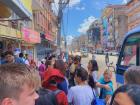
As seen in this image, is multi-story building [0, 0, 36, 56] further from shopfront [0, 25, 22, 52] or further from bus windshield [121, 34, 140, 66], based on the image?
bus windshield [121, 34, 140, 66]

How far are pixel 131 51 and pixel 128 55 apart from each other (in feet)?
0.69

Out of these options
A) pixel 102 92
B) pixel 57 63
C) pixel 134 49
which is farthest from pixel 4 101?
pixel 134 49

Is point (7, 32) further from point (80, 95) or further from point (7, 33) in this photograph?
point (80, 95)

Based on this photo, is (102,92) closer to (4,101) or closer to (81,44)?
(4,101)

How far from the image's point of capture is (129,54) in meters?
11.9

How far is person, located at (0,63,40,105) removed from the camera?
222cm

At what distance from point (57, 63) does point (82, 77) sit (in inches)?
41.1

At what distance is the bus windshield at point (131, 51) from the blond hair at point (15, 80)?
8443 mm

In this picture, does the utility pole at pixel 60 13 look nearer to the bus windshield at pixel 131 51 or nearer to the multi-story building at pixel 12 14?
the multi-story building at pixel 12 14

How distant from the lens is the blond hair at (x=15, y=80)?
2.22 meters

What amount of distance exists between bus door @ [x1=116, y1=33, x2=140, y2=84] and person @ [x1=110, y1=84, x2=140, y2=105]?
8.37 meters

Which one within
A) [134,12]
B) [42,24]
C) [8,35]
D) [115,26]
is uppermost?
[134,12]

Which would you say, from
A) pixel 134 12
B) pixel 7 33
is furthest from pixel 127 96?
pixel 134 12

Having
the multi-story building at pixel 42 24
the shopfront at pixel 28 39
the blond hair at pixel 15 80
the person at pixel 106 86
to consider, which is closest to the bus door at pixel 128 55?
the person at pixel 106 86
